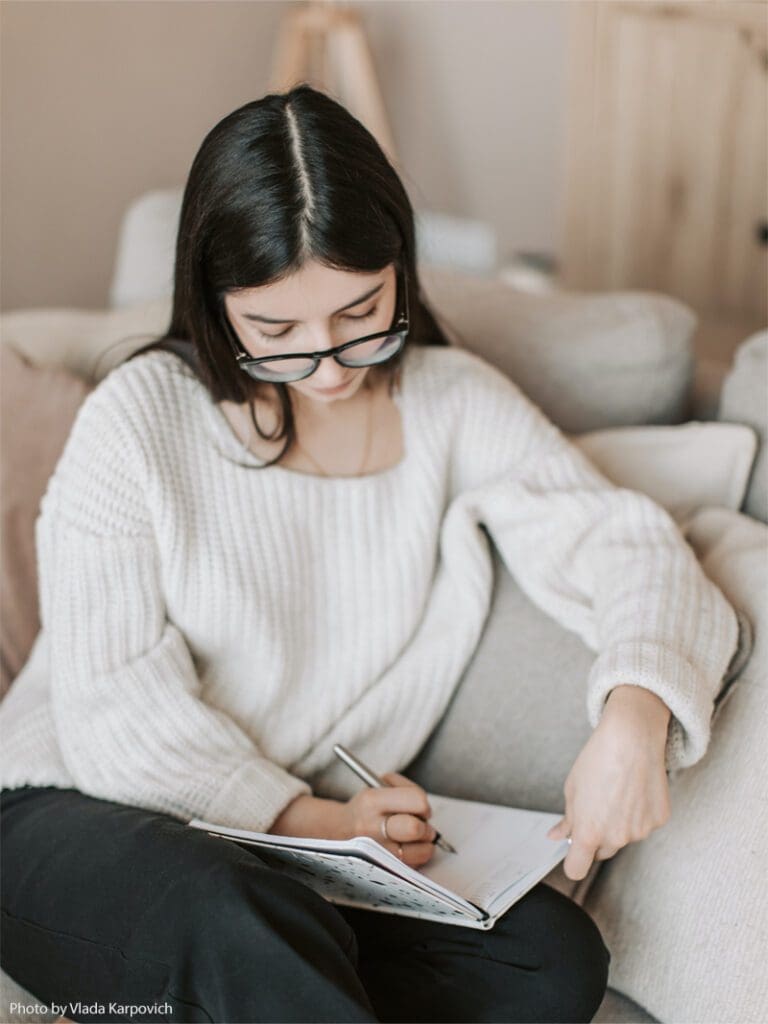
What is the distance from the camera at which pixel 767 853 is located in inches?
40.5

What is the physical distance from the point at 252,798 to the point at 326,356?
43cm

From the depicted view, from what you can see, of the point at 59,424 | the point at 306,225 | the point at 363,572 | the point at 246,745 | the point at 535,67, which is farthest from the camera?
the point at 535,67

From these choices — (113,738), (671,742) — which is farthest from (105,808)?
(671,742)

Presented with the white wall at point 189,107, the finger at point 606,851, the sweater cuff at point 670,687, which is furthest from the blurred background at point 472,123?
the finger at point 606,851

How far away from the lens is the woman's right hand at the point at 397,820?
3.39 ft

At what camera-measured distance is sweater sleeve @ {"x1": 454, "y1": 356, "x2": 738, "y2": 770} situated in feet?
3.48

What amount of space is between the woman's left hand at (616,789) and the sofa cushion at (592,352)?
0.57 m

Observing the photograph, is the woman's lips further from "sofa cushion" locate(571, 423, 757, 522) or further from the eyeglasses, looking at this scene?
"sofa cushion" locate(571, 423, 757, 522)

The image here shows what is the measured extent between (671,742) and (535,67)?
2373 mm

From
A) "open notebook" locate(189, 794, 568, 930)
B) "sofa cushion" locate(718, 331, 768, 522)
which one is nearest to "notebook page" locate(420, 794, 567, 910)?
"open notebook" locate(189, 794, 568, 930)

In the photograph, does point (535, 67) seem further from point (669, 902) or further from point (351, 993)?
point (351, 993)

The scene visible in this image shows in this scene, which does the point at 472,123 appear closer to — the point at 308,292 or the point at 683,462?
the point at 683,462

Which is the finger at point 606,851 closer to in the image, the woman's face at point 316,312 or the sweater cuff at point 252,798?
the sweater cuff at point 252,798

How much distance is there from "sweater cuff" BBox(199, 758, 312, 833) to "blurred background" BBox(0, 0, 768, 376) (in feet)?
4.35
